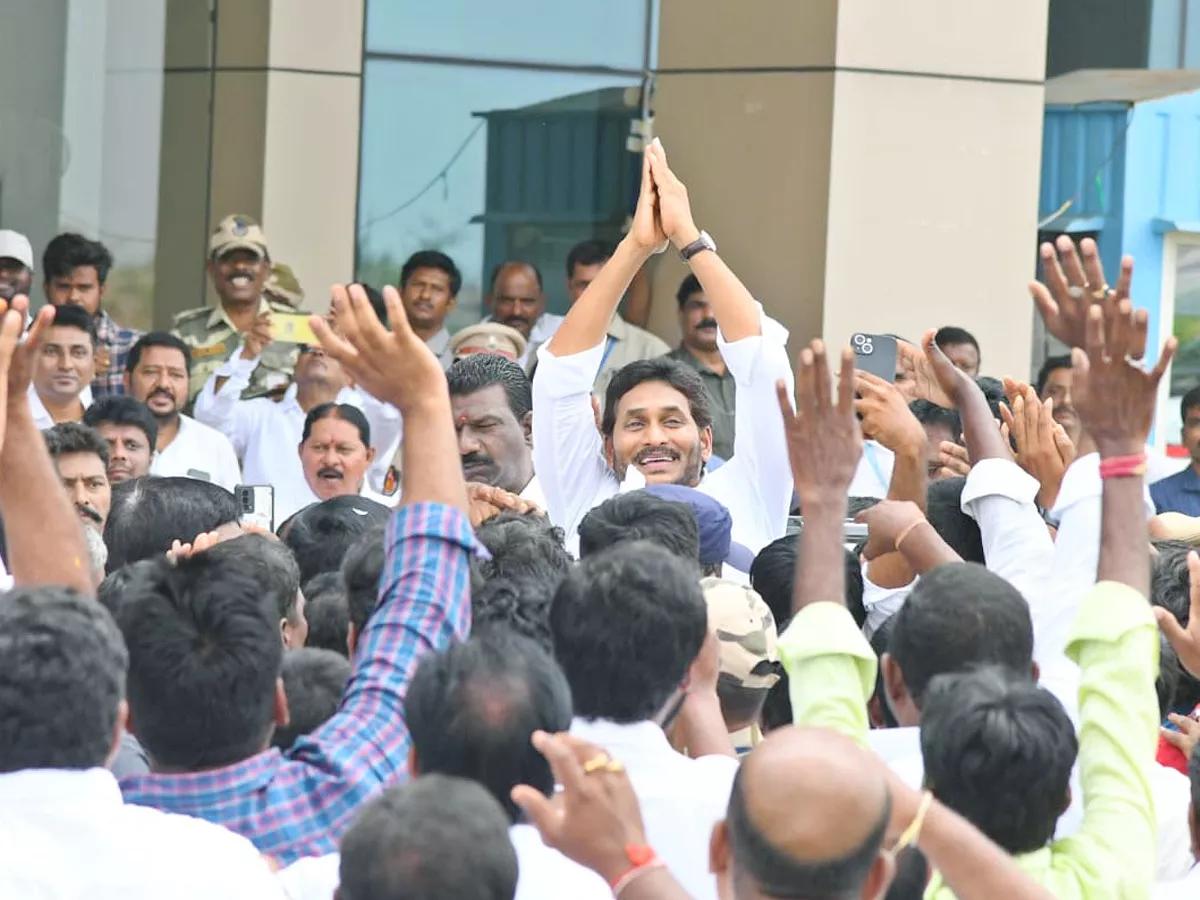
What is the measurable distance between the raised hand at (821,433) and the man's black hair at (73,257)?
19.0 ft

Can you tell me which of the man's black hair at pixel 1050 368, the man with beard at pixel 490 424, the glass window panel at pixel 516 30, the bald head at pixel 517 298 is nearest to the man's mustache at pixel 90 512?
the man with beard at pixel 490 424

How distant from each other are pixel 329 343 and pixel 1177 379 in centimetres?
1042

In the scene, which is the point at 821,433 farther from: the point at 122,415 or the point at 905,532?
the point at 122,415

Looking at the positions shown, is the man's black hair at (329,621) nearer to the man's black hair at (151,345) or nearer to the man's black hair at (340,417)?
the man's black hair at (340,417)

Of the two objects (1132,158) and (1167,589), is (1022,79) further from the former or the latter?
(1167,589)

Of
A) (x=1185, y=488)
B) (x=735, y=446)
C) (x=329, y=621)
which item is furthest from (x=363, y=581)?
(x=1185, y=488)

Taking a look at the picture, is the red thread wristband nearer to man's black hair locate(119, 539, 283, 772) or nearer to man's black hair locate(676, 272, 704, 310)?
man's black hair locate(119, 539, 283, 772)

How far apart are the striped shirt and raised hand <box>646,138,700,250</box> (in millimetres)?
2244

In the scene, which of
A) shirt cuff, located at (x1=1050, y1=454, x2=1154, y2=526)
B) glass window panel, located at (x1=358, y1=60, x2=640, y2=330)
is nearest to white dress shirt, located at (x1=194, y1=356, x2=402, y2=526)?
glass window panel, located at (x1=358, y1=60, x2=640, y2=330)

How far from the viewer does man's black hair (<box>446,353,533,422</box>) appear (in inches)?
228

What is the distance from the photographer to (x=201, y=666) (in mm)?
2762

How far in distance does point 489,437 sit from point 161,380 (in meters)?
2.25

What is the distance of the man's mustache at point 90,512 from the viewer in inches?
224

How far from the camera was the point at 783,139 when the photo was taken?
9.20 meters
